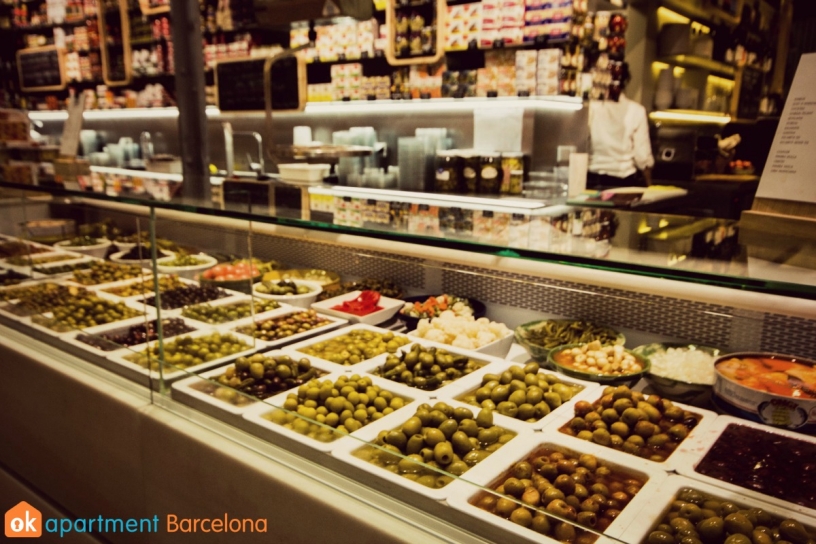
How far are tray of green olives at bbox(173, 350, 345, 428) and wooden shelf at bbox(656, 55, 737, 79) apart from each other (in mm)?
5633

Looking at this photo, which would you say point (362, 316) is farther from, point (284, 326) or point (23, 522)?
point (23, 522)

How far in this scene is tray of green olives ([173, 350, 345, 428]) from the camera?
170 centimetres

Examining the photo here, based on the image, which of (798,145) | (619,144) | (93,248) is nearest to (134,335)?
(93,248)

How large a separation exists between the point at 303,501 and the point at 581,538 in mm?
586


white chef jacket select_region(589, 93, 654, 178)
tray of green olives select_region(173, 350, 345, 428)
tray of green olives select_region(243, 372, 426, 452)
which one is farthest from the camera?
white chef jacket select_region(589, 93, 654, 178)

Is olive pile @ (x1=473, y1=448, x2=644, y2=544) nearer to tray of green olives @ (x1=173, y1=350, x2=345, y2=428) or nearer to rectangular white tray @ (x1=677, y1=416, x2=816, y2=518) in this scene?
rectangular white tray @ (x1=677, y1=416, x2=816, y2=518)

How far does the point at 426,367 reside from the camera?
1.81 m

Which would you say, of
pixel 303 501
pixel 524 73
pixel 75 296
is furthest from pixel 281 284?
pixel 524 73

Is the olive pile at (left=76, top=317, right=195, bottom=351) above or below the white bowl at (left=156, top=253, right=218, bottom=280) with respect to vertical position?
below

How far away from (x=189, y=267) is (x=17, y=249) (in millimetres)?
1127

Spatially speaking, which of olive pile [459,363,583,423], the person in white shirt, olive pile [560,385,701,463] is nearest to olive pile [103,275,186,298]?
olive pile [459,363,583,423]

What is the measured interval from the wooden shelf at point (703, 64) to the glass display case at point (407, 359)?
16.3 feet

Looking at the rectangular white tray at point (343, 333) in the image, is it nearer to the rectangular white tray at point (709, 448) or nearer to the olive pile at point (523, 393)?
the olive pile at point (523, 393)

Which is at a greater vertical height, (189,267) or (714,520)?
(189,267)
